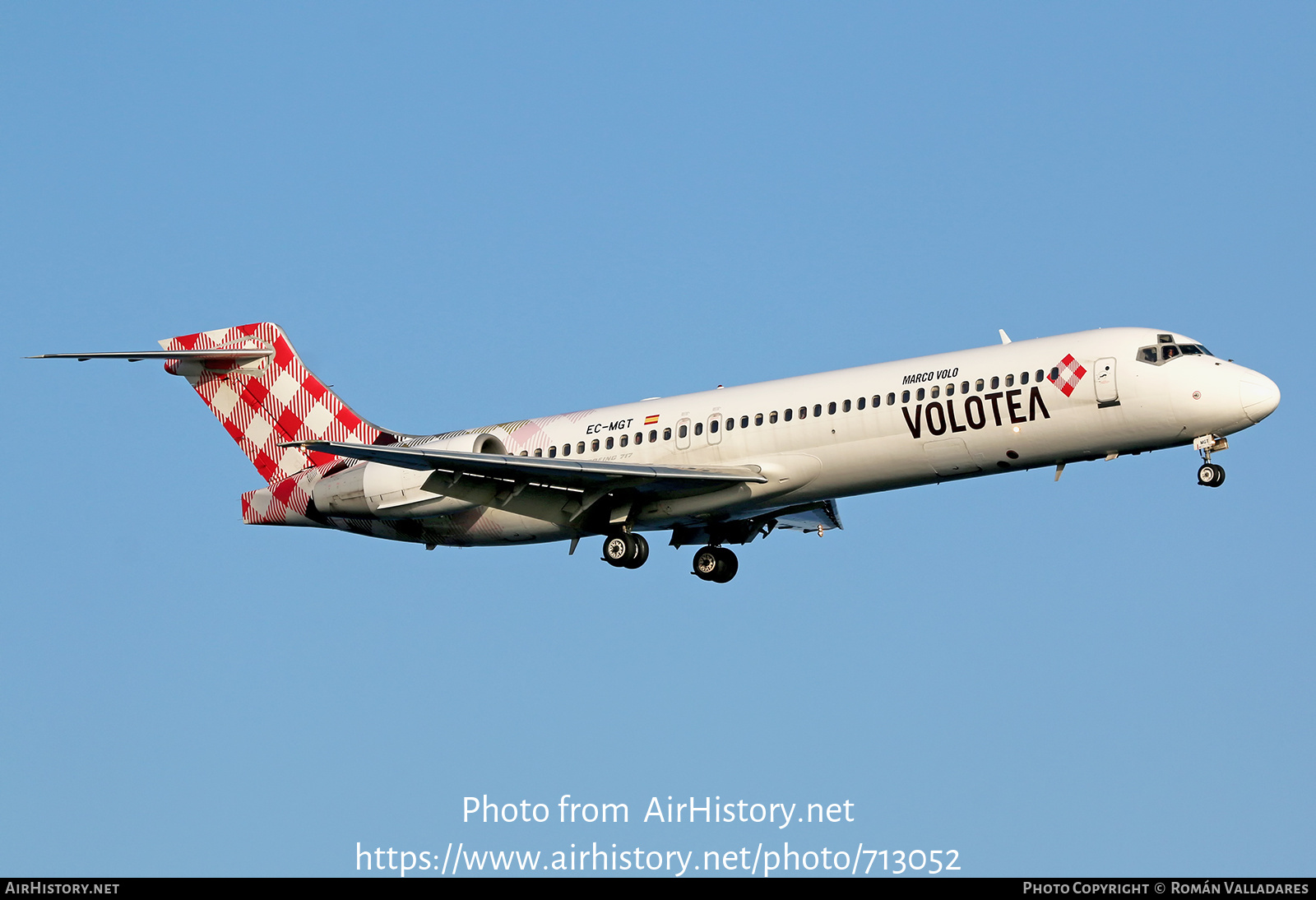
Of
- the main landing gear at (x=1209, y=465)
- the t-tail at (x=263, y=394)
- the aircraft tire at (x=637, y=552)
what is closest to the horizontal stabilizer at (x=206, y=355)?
the t-tail at (x=263, y=394)

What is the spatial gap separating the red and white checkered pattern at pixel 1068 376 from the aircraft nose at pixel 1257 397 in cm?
253

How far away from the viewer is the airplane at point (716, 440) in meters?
29.6

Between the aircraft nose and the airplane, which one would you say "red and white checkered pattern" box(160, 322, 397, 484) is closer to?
the airplane

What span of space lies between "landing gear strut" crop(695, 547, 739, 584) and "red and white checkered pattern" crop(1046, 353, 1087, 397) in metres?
8.59

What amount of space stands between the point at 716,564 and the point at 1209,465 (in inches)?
415

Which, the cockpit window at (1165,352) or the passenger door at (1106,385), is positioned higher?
the cockpit window at (1165,352)

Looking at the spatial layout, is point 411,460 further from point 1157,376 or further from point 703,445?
point 1157,376

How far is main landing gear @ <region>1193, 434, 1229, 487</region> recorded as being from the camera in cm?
2892

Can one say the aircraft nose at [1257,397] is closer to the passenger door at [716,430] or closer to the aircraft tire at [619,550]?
the passenger door at [716,430]

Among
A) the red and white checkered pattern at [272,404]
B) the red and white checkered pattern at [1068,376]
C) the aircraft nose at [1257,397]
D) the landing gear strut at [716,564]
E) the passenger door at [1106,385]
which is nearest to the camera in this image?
the aircraft nose at [1257,397]
